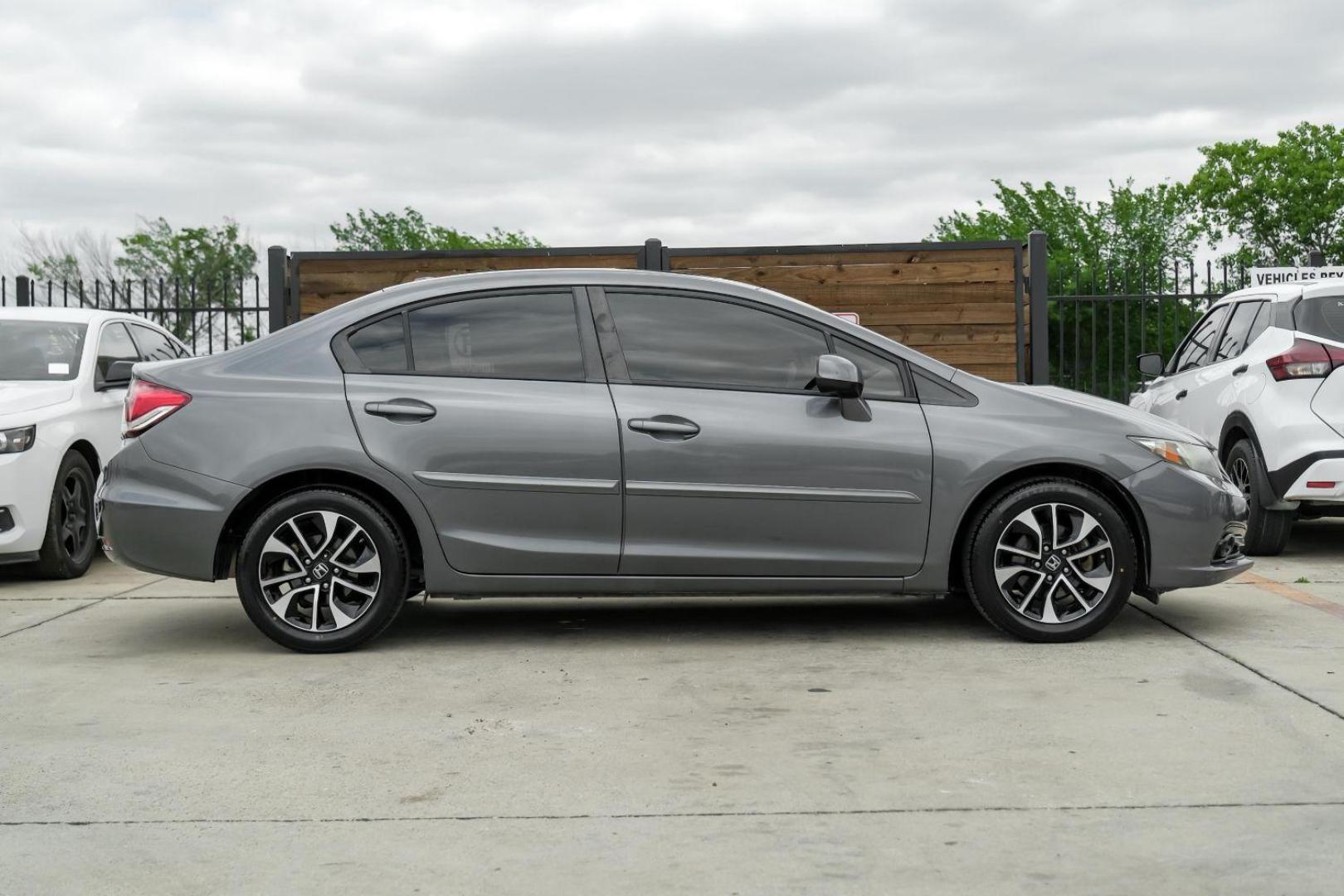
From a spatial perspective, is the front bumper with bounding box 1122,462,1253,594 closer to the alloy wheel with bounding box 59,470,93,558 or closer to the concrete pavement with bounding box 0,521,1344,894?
the concrete pavement with bounding box 0,521,1344,894

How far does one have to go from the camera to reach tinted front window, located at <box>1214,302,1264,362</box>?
945cm

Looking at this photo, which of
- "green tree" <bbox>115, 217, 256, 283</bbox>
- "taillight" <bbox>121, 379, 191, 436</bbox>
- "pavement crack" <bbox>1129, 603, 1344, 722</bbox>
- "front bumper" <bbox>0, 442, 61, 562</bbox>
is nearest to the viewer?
"pavement crack" <bbox>1129, 603, 1344, 722</bbox>

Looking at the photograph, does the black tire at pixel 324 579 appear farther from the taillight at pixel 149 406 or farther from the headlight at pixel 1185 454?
the headlight at pixel 1185 454

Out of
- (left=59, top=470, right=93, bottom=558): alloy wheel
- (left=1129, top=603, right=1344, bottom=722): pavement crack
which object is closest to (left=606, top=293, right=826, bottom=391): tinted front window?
(left=1129, top=603, right=1344, bottom=722): pavement crack

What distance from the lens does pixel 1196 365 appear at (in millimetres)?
10289

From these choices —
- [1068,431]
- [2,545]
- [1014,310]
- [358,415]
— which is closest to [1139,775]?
[1068,431]

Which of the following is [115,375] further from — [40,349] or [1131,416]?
[1131,416]

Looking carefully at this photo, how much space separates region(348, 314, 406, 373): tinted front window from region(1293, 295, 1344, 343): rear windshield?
18.4 ft

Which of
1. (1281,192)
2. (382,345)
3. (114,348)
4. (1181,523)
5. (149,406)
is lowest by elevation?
(1181,523)

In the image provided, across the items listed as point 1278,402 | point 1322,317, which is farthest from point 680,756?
point 1322,317

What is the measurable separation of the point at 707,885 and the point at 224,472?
3.43m

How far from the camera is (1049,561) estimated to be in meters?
6.23

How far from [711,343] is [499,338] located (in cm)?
91

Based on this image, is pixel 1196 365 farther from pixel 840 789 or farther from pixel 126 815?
pixel 126 815
